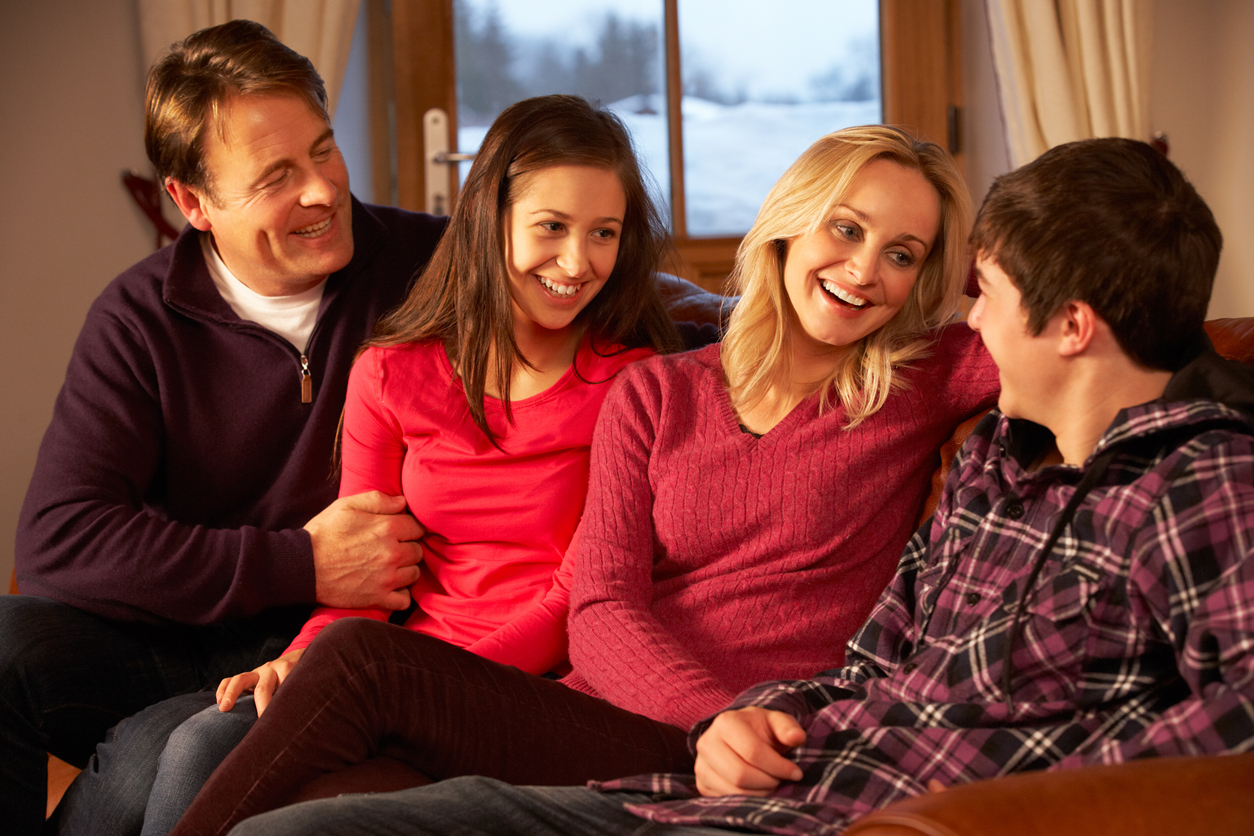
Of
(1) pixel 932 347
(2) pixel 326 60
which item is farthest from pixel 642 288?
(2) pixel 326 60

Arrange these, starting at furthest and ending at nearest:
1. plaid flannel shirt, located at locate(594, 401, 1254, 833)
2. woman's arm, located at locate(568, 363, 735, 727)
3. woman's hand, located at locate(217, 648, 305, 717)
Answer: woman's hand, located at locate(217, 648, 305, 717), woman's arm, located at locate(568, 363, 735, 727), plaid flannel shirt, located at locate(594, 401, 1254, 833)

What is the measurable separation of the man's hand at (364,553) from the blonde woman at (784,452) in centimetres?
28

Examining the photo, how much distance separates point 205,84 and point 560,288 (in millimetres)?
674

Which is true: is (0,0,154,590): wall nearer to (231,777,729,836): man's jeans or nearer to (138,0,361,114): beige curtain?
(138,0,361,114): beige curtain

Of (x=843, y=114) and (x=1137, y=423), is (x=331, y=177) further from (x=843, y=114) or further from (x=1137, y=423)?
(x=843, y=114)

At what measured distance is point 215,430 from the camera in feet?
5.37

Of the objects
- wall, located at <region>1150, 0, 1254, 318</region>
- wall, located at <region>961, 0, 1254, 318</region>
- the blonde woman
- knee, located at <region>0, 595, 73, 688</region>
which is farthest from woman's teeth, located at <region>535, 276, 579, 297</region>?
wall, located at <region>1150, 0, 1254, 318</region>

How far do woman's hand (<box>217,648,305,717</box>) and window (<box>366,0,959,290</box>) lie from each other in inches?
83.1

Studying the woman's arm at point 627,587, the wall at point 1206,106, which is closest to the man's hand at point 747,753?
the woman's arm at point 627,587

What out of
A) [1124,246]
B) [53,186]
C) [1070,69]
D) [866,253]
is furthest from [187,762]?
[1070,69]

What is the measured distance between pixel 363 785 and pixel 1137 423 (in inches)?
33.3

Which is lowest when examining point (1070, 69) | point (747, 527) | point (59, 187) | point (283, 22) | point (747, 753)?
point (747, 753)

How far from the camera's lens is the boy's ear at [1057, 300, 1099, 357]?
1.03 metres

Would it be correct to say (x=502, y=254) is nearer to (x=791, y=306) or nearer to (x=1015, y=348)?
(x=791, y=306)
